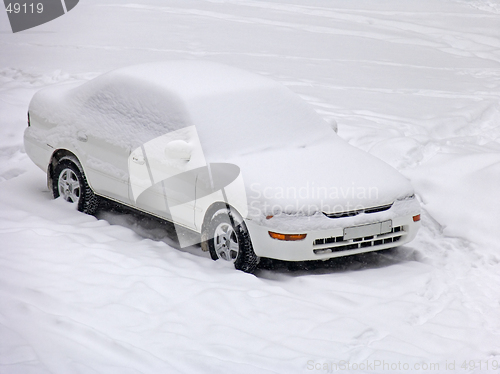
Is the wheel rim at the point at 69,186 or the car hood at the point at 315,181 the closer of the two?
the car hood at the point at 315,181

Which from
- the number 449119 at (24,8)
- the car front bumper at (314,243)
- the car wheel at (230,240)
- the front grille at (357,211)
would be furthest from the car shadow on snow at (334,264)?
the number 449119 at (24,8)

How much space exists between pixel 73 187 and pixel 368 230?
3119 mm

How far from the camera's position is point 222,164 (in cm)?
519

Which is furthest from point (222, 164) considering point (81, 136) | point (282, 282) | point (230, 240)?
point (81, 136)

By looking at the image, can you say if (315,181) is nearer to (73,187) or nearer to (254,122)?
(254,122)

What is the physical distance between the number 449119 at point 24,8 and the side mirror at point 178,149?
15.6 meters

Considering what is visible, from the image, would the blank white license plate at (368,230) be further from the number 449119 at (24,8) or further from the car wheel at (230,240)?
the number 449119 at (24,8)

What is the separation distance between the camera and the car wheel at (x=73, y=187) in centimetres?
616

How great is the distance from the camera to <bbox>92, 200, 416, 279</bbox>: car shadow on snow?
5320 mm

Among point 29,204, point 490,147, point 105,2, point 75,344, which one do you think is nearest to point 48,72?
point 29,204

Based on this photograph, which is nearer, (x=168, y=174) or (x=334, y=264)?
(x=168, y=174)

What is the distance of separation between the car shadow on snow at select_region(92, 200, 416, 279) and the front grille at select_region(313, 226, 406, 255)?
34cm

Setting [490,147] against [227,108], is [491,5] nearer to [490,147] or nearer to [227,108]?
[490,147]

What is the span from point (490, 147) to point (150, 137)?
448cm
